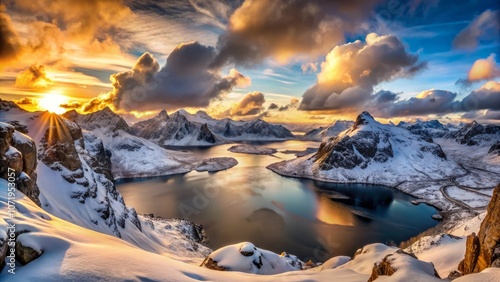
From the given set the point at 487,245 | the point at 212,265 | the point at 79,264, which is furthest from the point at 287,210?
the point at 79,264

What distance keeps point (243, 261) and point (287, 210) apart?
7699 centimetres

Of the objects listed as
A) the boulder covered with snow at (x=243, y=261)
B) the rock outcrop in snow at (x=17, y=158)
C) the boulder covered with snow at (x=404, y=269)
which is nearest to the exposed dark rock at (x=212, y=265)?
the boulder covered with snow at (x=243, y=261)

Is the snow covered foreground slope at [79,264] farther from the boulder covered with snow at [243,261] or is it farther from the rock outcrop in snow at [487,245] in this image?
the boulder covered with snow at [243,261]

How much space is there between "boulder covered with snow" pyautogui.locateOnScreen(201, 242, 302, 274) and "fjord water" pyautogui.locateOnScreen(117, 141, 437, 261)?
3584cm

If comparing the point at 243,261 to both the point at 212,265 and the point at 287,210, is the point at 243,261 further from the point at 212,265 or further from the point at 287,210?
the point at 287,210

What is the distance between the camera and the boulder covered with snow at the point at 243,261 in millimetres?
31905

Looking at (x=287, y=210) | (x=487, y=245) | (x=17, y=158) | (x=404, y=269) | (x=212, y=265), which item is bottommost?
(x=287, y=210)

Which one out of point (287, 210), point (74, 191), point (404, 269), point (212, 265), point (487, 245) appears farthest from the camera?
point (287, 210)

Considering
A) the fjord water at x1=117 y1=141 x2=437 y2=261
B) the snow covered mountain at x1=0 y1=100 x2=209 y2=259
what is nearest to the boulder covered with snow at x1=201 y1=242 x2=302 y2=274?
the snow covered mountain at x1=0 y1=100 x2=209 y2=259

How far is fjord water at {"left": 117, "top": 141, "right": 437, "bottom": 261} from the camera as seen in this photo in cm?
7794

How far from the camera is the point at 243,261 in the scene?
32688 millimetres

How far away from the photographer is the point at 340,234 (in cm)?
8338

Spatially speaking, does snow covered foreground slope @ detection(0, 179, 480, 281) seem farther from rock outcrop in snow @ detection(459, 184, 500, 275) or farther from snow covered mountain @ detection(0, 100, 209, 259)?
snow covered mountain @ detection(0, 100, 209, 259)

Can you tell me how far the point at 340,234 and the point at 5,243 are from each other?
87301mm
